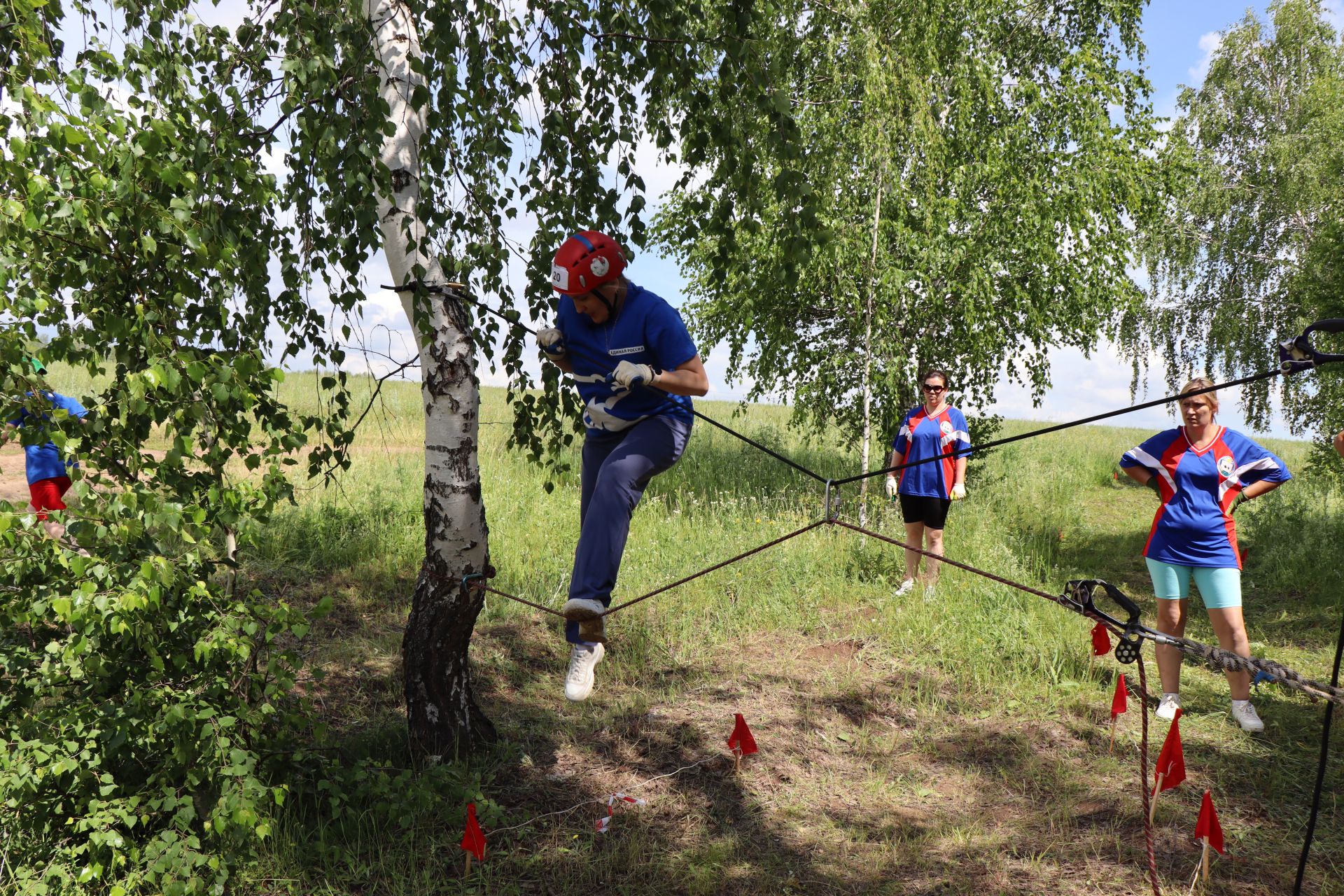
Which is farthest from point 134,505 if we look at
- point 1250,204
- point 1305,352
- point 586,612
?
point 1250,204

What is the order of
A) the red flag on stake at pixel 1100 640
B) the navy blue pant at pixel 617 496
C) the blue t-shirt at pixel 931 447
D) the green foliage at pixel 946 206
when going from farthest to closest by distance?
1. the green foliage at pixel 946 206
2. the blue t-shirt at pixel 931 447
3. the red flag on stake at pixel 1100 640
4. the navy blue pant at pixel 617 496

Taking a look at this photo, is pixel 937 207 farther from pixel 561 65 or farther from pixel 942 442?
pixel 561 65

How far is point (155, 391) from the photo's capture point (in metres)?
2.72

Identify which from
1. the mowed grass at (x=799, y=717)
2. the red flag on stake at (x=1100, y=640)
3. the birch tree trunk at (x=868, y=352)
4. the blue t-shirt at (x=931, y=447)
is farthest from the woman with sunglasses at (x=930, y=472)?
the red flag on stake at (x=1100, y=640)

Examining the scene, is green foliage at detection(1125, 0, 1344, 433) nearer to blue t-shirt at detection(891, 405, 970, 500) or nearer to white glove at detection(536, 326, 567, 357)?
blue t-shirt at detection(891, 405, 970, 500)

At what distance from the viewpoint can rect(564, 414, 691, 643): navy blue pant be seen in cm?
329

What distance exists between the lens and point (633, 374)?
10.5 ft

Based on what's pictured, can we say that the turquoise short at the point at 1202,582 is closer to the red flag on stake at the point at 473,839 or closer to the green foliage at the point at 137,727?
the red flag on stake at the point at 473,839

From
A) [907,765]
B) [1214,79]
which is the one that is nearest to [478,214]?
[907,765]

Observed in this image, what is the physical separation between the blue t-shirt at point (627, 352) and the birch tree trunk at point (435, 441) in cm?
48

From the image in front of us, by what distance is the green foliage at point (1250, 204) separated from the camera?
561 inches

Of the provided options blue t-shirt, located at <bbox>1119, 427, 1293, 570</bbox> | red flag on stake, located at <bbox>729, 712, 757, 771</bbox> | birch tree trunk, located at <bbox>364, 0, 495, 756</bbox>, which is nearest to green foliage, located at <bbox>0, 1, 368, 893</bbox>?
birch tree trunk, located at <bbox>364, 0, 495, 756</bbox>

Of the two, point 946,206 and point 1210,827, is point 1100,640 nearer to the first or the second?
point 1210,827

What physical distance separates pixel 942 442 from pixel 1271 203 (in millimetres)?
12407
